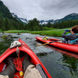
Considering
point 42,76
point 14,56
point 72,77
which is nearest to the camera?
point 42,76

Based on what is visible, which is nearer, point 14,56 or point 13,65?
point 13,65

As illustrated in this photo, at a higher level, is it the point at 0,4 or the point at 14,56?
the point at 0,4

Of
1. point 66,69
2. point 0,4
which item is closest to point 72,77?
point 66,69

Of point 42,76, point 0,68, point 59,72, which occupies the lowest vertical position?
point 59,72

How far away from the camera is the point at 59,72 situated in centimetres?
304

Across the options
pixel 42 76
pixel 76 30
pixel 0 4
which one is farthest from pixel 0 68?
pixel 0 4

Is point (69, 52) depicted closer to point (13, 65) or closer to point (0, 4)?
point (13, 65)

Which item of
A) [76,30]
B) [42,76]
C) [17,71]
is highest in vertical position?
[76,30]

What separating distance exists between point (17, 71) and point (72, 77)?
Answer: 2.27 meters

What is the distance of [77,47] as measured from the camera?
4.66 metres

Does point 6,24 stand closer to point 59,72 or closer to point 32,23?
point 32,23

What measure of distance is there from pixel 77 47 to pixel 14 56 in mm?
4254

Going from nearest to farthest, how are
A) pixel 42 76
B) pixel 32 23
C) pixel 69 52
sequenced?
pixel 42 76, pixel 69 52, pixel 32 23

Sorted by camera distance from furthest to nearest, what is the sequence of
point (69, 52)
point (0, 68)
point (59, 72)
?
point (69, 52)
point (59, 72)
point (0, 68)
